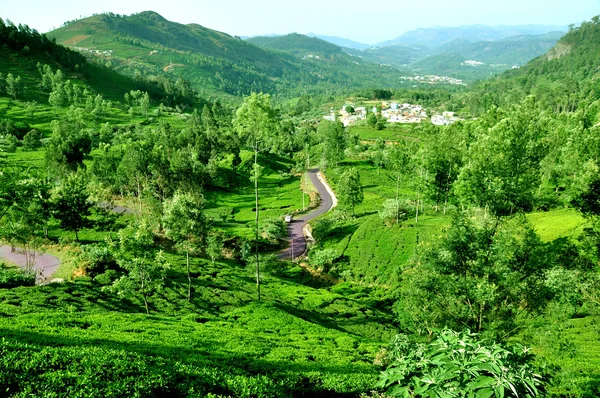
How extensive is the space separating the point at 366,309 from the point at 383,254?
15.6 m

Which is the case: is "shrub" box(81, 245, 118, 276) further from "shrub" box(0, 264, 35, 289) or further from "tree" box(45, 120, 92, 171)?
"tree" box(45, 120, 92, 171)

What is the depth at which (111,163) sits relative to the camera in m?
78.3

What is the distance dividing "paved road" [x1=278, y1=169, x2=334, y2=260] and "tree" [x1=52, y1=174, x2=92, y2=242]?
32130 mm

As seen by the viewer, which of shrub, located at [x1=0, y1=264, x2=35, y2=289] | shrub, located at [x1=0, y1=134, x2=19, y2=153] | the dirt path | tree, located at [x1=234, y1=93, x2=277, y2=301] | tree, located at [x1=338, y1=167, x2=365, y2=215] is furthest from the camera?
shrub, located at [x1=0, y1=134, x2=19, y2=153]

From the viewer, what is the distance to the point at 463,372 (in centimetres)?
916

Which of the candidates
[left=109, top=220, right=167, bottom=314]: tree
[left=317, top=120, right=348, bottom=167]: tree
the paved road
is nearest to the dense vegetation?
[left=109, top=220, right=167, bottom=314]: tree

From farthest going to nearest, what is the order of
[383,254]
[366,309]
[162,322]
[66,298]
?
[383,254], [366,309], [66,298], [162,322]

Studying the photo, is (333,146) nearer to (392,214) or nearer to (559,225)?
(392,214)

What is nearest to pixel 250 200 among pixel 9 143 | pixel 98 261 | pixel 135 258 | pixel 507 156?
pixel 98 261

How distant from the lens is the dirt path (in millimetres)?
42562

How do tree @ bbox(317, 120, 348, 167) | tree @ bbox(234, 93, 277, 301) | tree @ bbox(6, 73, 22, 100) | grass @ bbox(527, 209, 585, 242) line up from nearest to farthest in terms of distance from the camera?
tree @ bbox(234, 93, 277, 301) < grass @ bbox(527, 209, 585, 242) < tree @ bbox(317, 120, 348, 167) < tree @ bbox(6, 73, 22, 100)

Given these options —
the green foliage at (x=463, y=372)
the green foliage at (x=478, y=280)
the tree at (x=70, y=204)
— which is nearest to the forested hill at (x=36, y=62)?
the tree at (x=70, y=204)

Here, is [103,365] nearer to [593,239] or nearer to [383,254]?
[593,239]

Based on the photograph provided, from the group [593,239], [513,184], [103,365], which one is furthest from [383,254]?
[103,365]
